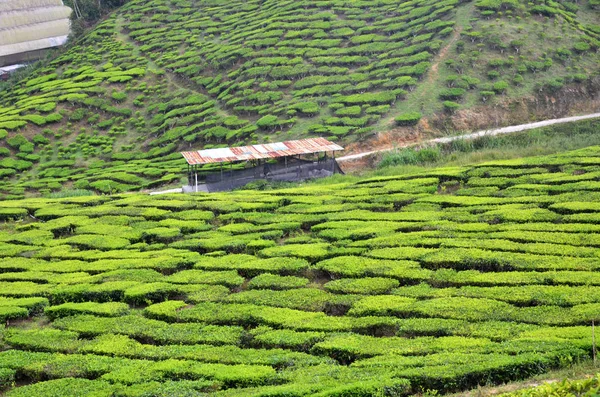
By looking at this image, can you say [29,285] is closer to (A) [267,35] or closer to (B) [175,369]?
(B) [175,369]

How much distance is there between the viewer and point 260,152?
1443 inches

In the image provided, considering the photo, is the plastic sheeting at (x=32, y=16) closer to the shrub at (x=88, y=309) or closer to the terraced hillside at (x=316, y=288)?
the terraced hillside at (x=316, y=288)

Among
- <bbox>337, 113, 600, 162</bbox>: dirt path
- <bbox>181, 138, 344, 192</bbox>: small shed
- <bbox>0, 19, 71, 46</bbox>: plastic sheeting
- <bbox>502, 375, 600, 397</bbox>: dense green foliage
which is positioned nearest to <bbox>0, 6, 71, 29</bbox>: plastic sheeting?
<bbox>0, 19, 71, 46</bbox>: plastic sheeting

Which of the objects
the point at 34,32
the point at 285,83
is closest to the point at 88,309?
the point at 285,83

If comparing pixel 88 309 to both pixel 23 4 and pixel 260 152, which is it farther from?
pixel 23 4

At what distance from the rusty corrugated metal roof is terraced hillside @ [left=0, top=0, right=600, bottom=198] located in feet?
15.3

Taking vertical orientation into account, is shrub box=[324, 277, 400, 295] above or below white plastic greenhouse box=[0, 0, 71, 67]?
below

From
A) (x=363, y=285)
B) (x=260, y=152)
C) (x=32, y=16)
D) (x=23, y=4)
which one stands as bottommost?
(x=363, y=285)

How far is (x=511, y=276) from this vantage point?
19656 millimetres

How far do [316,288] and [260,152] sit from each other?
54.4 feet

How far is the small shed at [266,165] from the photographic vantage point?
120 ft

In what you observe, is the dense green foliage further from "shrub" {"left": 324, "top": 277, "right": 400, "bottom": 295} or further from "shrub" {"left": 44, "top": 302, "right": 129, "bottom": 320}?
"shrub" {"left": 44, "top": 302, "right": 129, "bottom": 320}

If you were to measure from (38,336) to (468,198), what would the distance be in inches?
644

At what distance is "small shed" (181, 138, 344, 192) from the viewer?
3647cm
